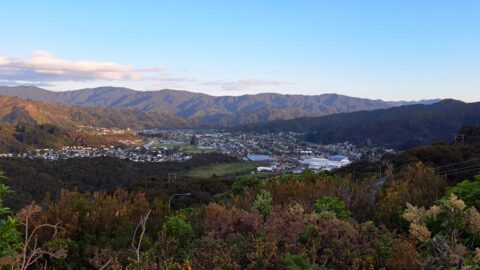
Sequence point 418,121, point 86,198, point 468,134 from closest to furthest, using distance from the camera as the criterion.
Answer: point 86,198, point 468,134, point 418,121

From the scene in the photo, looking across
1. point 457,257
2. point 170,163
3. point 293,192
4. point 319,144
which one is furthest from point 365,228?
point 319,144

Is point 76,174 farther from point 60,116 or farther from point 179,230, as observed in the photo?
point 60,116

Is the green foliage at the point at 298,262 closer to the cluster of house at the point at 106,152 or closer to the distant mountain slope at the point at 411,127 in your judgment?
the distant mountain slope at the point at 411,127

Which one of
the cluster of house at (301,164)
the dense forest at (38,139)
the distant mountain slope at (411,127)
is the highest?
the distant mountain slope at (411,127)

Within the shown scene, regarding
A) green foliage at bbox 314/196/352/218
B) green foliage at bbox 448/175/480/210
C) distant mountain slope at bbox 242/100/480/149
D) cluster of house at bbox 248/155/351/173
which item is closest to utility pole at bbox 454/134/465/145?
cluster of house at bbox 248/155/351/173

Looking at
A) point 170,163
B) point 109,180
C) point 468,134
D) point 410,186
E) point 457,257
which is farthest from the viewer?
point 170,163

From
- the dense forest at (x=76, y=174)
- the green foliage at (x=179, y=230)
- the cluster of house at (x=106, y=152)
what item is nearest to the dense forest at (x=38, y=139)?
the cluster of house at (x=106, y=152)

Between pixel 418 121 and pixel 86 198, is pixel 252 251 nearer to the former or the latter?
pixel 86 198

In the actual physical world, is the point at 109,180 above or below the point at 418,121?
below

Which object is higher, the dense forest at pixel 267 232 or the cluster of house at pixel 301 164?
the dense forest at pixel 267 232

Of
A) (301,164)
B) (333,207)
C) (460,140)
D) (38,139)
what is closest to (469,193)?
(333,207)
